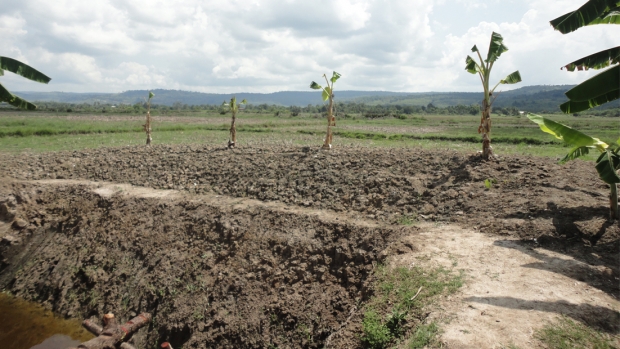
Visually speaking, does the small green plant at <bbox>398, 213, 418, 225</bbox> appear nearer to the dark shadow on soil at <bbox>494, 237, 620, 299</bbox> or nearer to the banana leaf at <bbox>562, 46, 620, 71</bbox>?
the dark shadow on soil at <bbox>494, 237, 620, 299</bbox>

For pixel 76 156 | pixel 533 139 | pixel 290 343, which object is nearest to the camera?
pixel 290 343

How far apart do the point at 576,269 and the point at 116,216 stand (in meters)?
11.7

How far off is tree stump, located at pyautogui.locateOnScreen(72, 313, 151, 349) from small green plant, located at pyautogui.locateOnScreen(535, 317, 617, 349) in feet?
22.9

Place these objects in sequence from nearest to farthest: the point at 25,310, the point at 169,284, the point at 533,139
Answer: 1. the point at 169,284
2. the point at 25,310
3. the point at 533,139

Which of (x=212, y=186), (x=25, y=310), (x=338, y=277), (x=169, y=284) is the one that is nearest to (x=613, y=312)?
(x=338, y=277)

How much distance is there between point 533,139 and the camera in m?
23.5

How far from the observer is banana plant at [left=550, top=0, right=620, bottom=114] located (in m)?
6.21

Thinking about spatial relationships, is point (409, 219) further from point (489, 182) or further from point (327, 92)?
point (327, 92)

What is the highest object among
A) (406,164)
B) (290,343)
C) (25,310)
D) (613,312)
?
(406,164)

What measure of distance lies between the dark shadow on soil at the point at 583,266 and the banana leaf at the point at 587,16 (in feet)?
12.6

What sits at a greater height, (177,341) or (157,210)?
(157,210)

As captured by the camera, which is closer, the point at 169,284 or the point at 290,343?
the point at 290,343

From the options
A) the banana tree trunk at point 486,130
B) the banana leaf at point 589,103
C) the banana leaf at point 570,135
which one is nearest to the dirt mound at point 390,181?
the banana tree trunk at point 486,130

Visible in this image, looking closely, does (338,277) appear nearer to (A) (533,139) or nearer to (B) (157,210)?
(B) (157,210)
